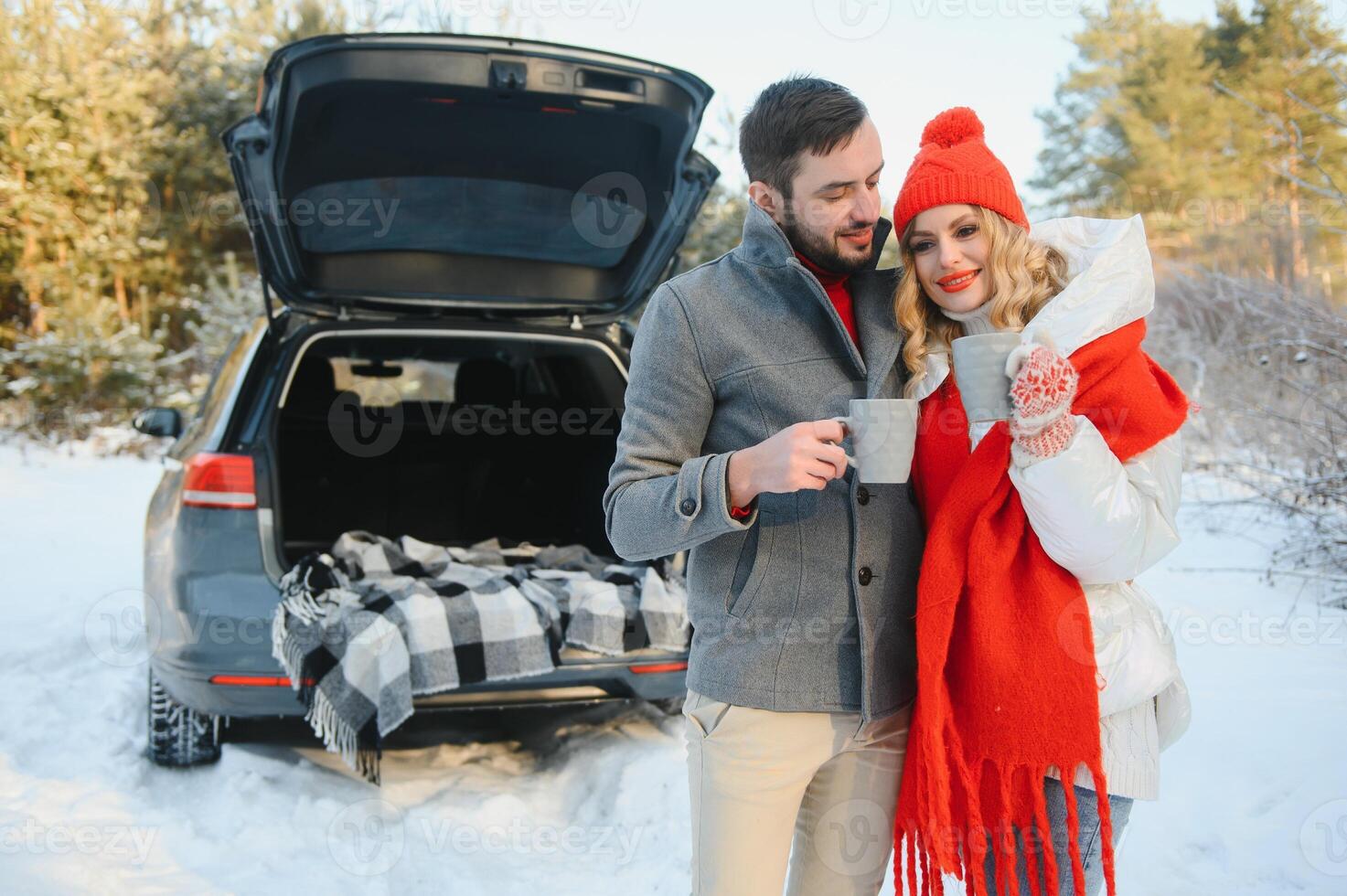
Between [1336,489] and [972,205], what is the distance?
11.2 ft

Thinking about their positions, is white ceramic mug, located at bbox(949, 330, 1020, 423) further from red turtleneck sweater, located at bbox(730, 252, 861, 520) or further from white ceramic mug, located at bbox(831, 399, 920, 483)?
red turtleneck sweater, located at bbox(730, 252, 861, 520)

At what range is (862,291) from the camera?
4.99ft

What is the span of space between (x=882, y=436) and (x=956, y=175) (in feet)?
1.45

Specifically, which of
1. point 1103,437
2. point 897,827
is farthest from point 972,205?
point 897,827

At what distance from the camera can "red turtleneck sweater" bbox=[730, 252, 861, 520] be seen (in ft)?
4.86

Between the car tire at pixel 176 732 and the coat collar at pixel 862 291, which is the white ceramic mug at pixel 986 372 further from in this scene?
the car tire at pixel 176 732

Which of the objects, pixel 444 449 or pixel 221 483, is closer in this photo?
pixel 221 483

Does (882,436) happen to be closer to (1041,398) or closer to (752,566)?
(1041,398)

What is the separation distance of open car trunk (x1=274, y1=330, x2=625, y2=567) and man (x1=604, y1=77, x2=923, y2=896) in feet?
8.68

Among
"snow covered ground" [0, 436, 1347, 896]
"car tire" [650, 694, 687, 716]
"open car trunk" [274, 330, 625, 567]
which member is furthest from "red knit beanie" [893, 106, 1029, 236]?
"open car trunk" [274, 330, 625, 567]

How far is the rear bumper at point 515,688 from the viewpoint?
2602mm

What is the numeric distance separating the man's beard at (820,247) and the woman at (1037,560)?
9 cm

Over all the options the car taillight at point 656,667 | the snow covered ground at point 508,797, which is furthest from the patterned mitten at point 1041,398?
the car taillight at point 656,667

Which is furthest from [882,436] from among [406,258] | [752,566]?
[406,258]
